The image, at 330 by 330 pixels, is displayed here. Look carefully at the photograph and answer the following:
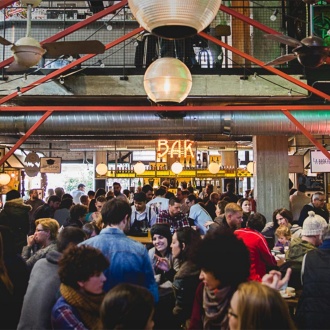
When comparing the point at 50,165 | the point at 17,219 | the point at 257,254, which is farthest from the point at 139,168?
the point at 257,254

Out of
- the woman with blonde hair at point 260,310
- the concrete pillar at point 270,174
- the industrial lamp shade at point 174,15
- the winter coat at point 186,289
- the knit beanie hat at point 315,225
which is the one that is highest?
the industrial lamp shade at point 174,15

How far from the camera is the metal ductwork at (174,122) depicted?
29.3 ft

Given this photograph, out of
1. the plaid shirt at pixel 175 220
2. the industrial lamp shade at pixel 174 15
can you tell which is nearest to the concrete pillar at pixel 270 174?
the plaid shirt at pixel 175 220

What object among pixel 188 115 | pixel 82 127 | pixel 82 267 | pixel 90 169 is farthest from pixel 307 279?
pixel 90 169

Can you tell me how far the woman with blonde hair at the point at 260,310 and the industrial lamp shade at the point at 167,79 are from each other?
140 inches

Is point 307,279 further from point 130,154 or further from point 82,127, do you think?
point 130,154

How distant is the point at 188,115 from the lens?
29.9ft

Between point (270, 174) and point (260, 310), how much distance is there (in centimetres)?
903

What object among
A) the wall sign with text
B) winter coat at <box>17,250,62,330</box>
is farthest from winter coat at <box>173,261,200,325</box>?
the wall sign with text

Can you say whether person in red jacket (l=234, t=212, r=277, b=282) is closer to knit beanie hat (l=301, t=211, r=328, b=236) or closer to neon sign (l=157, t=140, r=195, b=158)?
knit beanie hat (l=301, t=211, r=328, b=236)

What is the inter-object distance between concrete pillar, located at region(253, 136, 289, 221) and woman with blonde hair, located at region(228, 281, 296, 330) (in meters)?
8.86

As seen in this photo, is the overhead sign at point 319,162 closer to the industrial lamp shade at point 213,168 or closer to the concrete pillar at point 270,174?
the concrete pillar at point 270,174

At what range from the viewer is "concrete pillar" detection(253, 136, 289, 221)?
10.7 meters

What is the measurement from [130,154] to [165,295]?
66.2 ft
